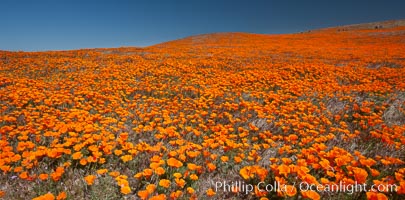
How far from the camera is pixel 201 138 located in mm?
5773

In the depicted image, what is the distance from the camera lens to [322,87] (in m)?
9.57

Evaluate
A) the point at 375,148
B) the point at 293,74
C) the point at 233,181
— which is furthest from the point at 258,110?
the point at 293,74

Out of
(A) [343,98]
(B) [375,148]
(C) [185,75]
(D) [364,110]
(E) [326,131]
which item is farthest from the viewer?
(C) [185,75]

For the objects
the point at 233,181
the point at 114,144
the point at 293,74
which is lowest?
the point at 233,181

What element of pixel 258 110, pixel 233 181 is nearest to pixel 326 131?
pixel 258 110

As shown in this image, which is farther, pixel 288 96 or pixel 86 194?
pixel 288 96

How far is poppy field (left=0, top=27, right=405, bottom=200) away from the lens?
3793mm

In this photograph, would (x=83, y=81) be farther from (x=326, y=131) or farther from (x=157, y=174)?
(x=326, y=131)

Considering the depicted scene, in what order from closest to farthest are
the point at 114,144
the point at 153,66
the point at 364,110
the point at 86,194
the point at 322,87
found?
the point at 86,194 < the point at 114,144 < the point at 364,110 < the point at 322,87 < the point at 153,66

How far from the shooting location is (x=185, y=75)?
11.6 meters

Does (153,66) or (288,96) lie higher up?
(153,66)

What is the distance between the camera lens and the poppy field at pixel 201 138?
3.79 metres

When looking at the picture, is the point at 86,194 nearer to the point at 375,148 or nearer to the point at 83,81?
the point at 375,148

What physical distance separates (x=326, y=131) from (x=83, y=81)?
26.8 ft
